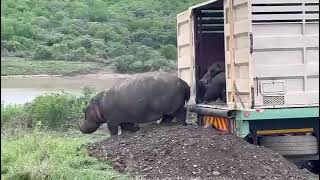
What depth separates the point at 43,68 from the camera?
80.5 ft

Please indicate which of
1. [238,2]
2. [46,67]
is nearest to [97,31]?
[46,67]

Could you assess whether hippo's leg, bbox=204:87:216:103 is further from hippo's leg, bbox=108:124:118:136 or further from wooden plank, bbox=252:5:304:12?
wooden plank, bbox=252:5:304:12

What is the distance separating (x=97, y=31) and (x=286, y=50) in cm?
2247

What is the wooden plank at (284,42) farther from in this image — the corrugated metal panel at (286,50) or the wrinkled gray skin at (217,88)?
the wrinkled gray skin at (217,88)

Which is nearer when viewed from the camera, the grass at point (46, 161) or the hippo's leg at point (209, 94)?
the grass at point (46, 161)

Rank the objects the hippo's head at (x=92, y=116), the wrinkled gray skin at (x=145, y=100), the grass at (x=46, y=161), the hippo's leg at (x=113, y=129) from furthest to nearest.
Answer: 1. the hippo's head at (x=92, y=116)
2. the hippo's leg at (x=113, y=129)
3. the wrinkled gray skin at (x=145, y=100)
4. the grass at (x=46, y=161)

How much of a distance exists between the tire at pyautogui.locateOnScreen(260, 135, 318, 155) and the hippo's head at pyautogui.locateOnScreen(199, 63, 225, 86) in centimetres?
196

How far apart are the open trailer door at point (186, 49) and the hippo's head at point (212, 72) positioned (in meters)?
0.28

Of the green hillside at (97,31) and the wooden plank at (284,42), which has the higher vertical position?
the green hillside at (97,31)

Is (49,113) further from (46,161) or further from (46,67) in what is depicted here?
(46,67)

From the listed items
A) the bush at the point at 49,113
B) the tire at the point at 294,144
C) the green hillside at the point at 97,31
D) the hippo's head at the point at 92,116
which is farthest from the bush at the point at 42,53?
Answer: the tire at the point at 294,144

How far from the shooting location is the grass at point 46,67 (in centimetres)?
2402

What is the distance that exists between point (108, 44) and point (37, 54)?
364 centimetres

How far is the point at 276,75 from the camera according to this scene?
26.9ft
